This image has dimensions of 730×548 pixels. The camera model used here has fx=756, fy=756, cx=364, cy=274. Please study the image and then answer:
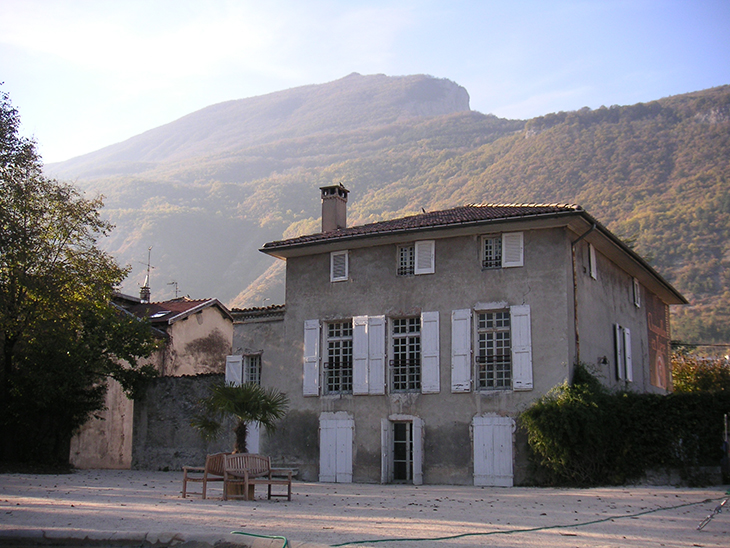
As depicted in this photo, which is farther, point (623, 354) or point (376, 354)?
point (623, 354)

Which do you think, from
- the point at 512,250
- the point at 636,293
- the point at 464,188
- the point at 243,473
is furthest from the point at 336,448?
the point at 464,188

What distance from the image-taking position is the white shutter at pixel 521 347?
16.9 meters

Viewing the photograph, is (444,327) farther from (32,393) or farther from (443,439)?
(32,393)

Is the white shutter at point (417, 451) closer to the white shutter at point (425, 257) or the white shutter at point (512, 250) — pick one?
the white shutter at point (425, 257)

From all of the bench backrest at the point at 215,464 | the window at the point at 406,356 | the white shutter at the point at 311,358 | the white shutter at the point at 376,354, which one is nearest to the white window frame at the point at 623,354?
the window at the point at 406,356

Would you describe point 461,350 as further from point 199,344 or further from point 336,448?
point 199,344

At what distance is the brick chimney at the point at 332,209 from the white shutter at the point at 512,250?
5838 millimetres

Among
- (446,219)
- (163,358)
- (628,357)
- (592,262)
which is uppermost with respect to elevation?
(446,219)

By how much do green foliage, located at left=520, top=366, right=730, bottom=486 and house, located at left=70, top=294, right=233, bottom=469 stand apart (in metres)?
12.3

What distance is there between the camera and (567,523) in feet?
29.5

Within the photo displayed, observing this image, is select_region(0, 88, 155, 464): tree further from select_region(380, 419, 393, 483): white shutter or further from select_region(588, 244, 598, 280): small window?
select_region(588, 244, 598, 280): small window

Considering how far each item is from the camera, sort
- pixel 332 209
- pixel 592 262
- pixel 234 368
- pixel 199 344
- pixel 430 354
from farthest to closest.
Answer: pixel 199 344 → pixel 332 209 → pixel 234 368 → pixel 592 262 → pixel 430 354

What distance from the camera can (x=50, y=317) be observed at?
66.5ft

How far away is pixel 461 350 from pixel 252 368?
21.2ft
